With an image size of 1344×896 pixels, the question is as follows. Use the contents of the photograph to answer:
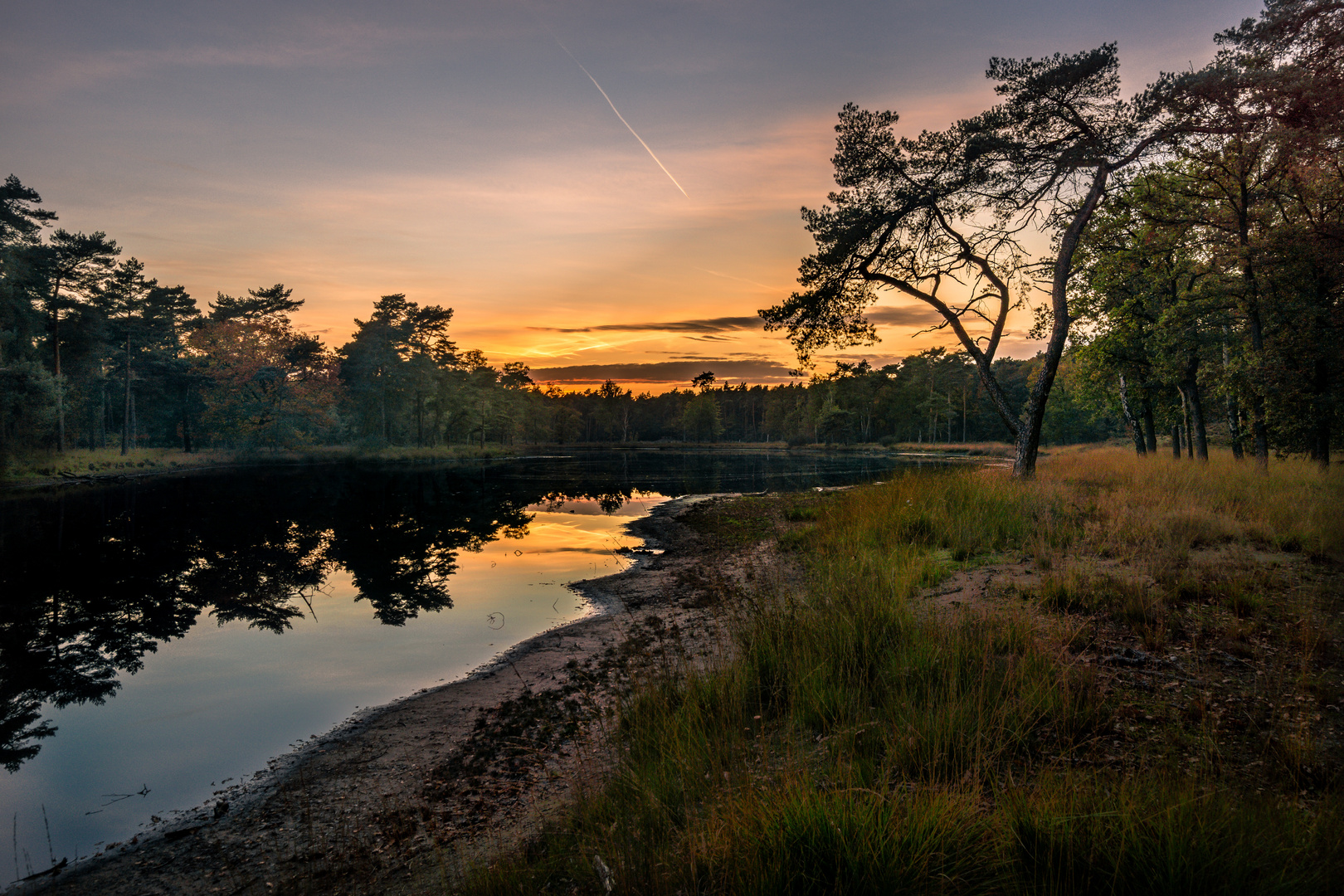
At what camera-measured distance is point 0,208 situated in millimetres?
32906

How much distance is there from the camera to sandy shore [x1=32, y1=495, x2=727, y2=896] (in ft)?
14.1

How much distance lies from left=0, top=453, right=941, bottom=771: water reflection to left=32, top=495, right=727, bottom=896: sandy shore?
11.0 ft

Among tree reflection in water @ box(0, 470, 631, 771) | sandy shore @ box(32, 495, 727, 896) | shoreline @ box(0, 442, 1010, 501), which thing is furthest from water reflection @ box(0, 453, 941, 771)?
shoreline @ box(0, 442, 1010, 501)

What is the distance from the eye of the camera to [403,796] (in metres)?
5.30

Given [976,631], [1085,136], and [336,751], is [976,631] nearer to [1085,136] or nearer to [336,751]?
[336,751]

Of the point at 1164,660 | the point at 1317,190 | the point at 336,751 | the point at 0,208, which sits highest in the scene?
the point at 0,208

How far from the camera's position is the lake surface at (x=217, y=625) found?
6.23 m

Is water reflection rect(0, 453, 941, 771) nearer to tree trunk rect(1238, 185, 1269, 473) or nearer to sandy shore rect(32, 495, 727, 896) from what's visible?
sandy shore rect(32, 495, 727, 896)

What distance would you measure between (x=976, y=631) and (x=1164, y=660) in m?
1.74

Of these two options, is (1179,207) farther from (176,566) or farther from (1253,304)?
(176,566)

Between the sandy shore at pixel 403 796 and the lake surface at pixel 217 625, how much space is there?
61cm

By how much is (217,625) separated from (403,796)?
8.75 m

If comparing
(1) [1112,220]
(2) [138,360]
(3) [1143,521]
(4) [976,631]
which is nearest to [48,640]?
(4) [976,631]

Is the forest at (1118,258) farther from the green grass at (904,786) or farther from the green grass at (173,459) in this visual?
the green grass at (904,786)
